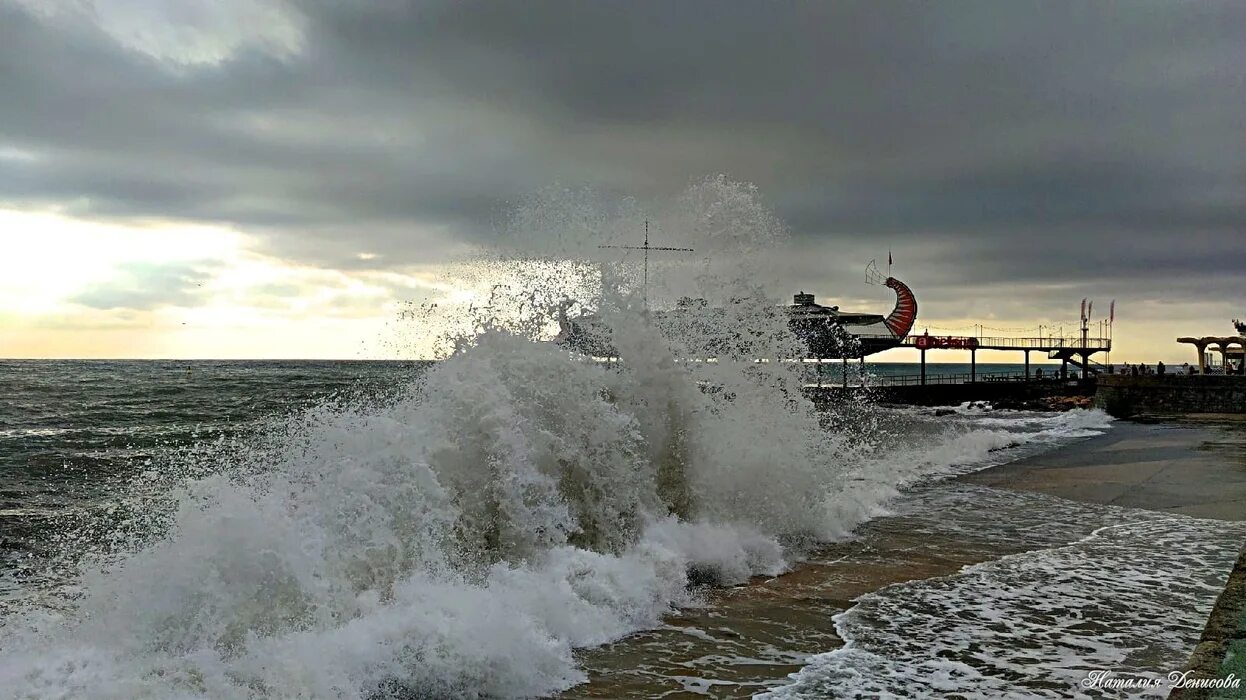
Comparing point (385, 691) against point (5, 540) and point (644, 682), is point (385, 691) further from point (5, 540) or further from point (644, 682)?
point (5, 540)

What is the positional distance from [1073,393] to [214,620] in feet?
187

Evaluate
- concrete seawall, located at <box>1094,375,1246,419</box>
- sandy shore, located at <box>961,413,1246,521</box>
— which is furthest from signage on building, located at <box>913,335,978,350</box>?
sandy shore, located at <box>961,413,1246,521</box>

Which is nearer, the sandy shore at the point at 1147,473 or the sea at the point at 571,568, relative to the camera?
the sea at the point at 571,568

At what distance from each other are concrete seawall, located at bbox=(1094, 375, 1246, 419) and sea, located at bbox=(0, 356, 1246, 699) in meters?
28.1

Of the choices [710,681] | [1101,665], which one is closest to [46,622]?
[710,681]

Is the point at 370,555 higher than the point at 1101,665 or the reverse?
higher

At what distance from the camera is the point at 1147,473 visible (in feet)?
51.5

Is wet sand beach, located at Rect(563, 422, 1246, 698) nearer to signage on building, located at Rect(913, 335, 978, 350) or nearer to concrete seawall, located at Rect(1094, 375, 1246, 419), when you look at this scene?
concrete seawall, located at Rect(1094, 375, 1246, 419)

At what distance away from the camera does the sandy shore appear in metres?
12.3

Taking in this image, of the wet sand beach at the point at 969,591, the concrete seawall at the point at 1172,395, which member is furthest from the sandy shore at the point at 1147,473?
the concrete seawall at the point at 1172,395

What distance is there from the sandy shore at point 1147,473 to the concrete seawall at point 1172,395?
10548mm

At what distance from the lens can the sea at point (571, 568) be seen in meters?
4.75

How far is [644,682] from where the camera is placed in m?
5.00

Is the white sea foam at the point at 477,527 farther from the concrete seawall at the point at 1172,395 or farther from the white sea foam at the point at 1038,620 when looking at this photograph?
the concrete seawall at the point at 1172,395
